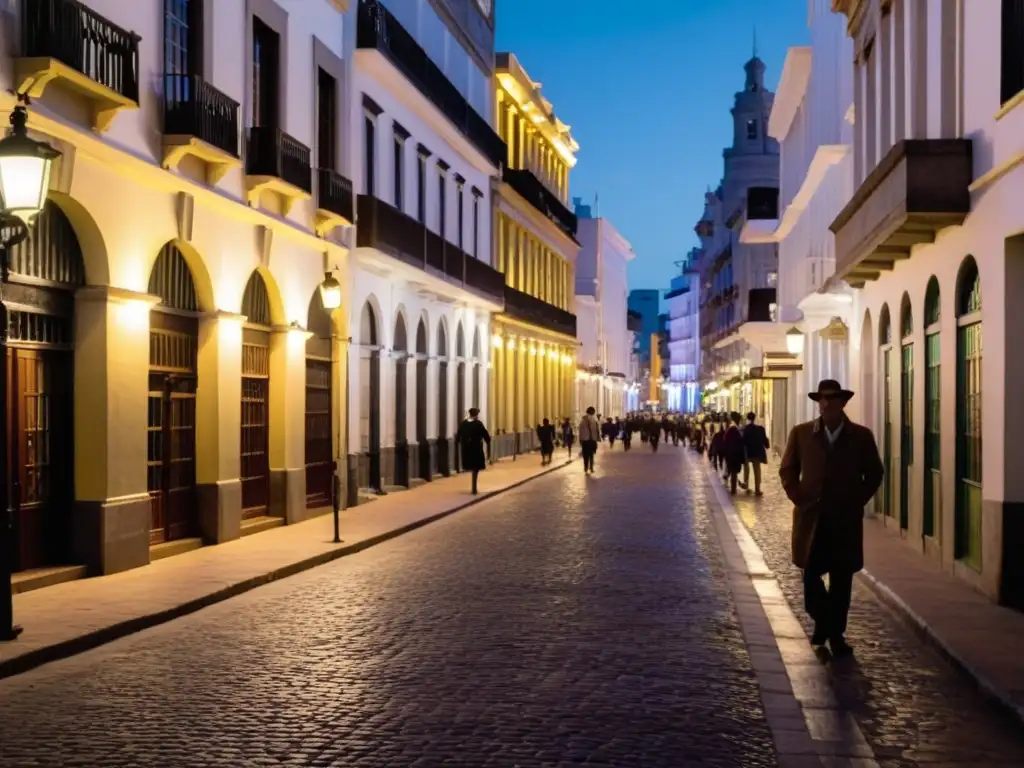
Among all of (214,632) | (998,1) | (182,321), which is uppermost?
(998,1)

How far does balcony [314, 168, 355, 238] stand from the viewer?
21578mm

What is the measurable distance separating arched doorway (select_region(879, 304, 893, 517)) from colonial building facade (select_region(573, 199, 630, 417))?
48391 mm

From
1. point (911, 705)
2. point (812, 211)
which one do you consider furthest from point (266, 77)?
point (812, 211)

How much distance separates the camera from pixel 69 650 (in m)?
9.80

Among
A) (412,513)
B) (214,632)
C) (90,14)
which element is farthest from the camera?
(412,513)

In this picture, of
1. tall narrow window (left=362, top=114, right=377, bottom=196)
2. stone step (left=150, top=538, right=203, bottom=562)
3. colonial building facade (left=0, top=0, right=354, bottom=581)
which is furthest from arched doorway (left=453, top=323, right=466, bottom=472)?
stone step (left=150, top=538, right=203, bottom=562)

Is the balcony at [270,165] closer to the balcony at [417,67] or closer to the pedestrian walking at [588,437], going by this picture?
the balcony at [417,67]

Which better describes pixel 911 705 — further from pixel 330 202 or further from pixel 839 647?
pixel 330 202

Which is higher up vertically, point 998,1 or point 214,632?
point 998,1

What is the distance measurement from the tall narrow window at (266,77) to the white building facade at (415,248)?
400 centimetres

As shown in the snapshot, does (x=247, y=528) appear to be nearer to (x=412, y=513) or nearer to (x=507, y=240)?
(x=412, y=513)

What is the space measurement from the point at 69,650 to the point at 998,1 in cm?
850

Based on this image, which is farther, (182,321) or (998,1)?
(182,321)

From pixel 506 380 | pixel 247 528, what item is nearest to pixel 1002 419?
pixel 247 528
